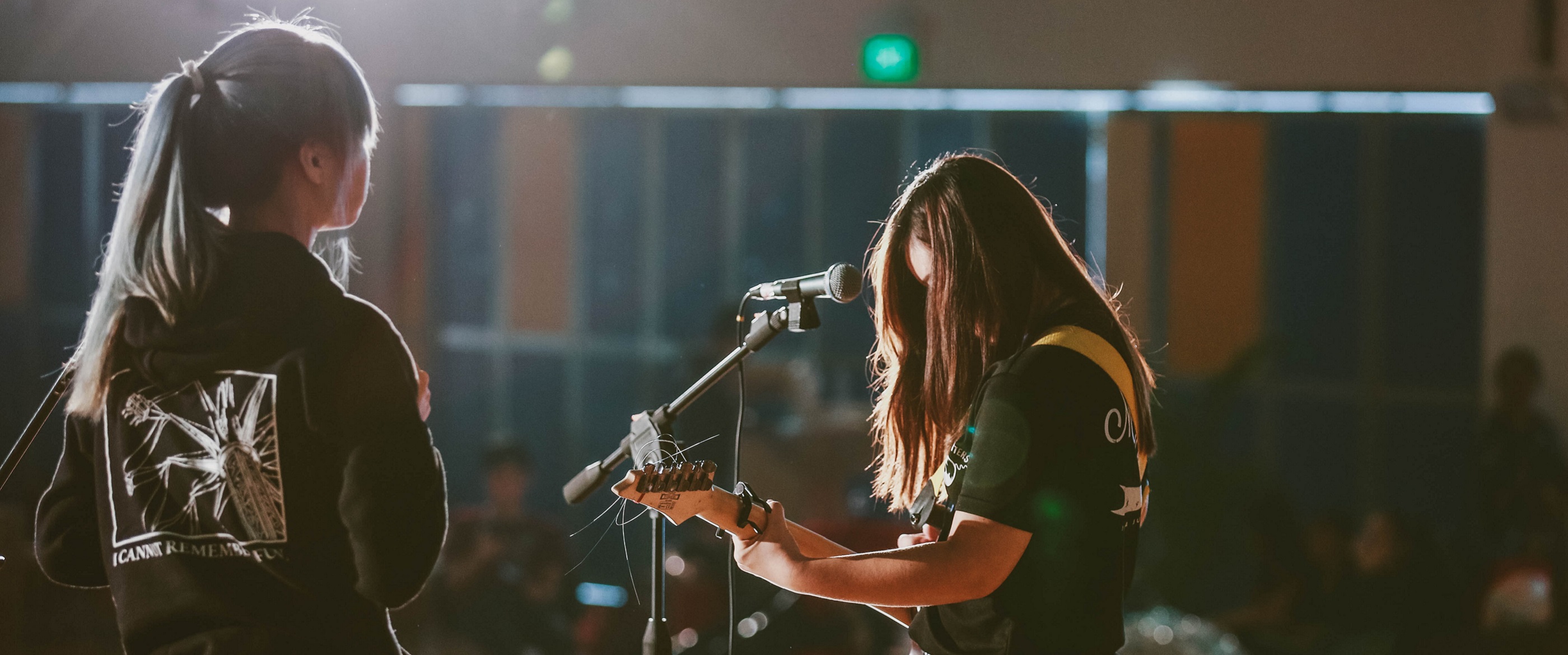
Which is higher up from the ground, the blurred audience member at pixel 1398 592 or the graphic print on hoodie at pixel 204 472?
the graphic print on hoodie at pixel 204 472

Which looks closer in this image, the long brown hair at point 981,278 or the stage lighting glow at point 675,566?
the long brown hair at point 981,278

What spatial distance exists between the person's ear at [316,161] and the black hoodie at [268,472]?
0.11 m

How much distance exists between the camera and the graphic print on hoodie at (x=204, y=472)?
111 centimetres

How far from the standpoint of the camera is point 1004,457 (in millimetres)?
1097

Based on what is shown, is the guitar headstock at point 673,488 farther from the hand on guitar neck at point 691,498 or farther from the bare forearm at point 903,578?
the bare forearm at point 903,578

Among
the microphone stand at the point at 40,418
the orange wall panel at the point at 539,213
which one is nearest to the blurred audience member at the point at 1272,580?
the orange wall panel at the point at 539,213

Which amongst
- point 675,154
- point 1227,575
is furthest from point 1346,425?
point 675,154

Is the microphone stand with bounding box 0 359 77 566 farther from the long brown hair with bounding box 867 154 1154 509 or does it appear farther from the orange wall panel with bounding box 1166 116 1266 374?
the orange wall panel with bounding box 1166 116 1266 374

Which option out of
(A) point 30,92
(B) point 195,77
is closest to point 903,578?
(B) point 195,77

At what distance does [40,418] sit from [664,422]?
0.74 meters

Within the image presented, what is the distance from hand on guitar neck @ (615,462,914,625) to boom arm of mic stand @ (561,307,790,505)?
93 mm

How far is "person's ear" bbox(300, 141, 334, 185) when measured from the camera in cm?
122

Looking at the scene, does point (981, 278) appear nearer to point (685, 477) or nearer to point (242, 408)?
point (685, 477)

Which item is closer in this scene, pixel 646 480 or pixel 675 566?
pixel 646 480
